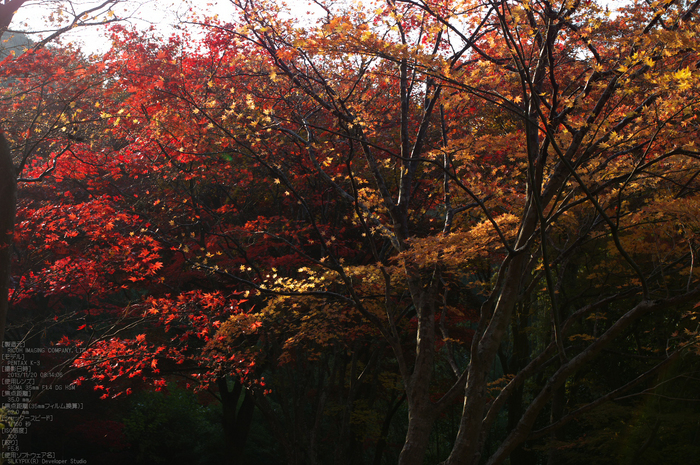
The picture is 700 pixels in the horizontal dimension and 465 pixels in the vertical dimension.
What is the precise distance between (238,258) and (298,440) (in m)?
4.50

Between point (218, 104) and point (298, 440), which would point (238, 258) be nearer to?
point (218, 104)

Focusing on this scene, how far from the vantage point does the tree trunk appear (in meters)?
5.83

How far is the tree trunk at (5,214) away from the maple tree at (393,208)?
3.62 ft

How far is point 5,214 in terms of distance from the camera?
6074 millimetres

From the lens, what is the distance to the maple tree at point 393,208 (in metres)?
5.44

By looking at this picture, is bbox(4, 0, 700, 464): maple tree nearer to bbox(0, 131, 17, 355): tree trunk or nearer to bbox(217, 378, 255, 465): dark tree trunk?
bbox(217, 378, 255, 465): dark tree trunk

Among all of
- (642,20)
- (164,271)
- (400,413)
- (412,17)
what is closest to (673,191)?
(642,20)

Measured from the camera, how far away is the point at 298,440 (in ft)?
37.2

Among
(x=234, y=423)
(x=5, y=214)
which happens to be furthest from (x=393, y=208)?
(x=234, y=423)

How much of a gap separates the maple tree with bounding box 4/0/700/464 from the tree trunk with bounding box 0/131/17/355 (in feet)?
3.62

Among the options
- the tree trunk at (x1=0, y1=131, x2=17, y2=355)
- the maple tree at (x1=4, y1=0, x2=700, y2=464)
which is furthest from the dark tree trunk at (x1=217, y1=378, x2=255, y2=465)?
the tree trunk at (x1=0, y1=131, x2=17, y2=355)

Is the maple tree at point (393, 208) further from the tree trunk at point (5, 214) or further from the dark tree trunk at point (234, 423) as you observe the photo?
the tree trunk at point (5, 214)

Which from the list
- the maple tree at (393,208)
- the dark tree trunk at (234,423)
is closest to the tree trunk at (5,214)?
the maple tree at (393,208)

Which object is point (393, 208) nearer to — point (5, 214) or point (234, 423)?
point (5, 214)
